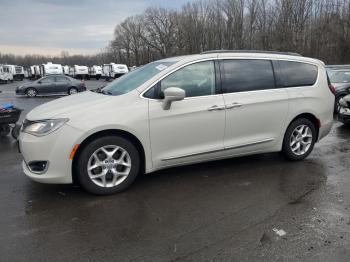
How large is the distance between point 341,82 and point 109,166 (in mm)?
10580

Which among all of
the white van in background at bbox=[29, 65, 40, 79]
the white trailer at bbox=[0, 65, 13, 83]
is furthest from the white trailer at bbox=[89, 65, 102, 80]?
the white trailer at bbox=[0, 65, 13, 83]

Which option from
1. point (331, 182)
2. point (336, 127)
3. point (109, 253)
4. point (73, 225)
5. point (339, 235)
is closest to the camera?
point (109, 253)

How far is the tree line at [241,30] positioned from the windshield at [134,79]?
3406 centimetres

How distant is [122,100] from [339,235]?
2.86 meters

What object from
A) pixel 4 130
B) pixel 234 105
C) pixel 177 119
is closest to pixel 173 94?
pixel 177 119

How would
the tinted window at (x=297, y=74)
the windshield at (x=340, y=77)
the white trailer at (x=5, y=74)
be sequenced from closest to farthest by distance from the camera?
the tinted window at (x=297, y=74) → the windshield at (x=340, y=77) → the white trailer at (x=5, y=74)

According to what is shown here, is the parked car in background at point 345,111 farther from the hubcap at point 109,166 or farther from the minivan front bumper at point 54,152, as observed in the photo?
the minivan front bumper at point 54,152

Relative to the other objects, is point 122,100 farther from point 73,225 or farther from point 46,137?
point 73,225

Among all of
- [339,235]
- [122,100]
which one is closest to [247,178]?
[339,235]

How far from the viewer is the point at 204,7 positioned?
60.2 metres

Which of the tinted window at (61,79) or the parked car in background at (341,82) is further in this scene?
the tinted window at (61,79)

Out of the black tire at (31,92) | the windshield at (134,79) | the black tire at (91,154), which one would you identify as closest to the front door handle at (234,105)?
the windshield at (134,79)

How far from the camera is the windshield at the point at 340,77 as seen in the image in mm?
12041

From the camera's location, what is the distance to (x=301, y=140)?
18.4 ft
